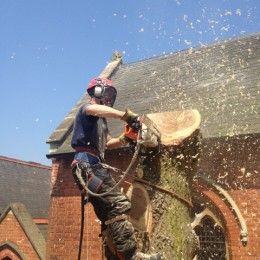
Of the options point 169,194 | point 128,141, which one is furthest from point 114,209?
point 128,141

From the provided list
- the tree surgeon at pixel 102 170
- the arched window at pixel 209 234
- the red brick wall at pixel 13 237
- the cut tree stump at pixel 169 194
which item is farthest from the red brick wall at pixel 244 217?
the red brick wall at pixel 13 237

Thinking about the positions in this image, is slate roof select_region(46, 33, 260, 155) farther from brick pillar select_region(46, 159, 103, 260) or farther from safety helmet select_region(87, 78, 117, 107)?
safety helmet select_region(87, 78, 117, 107)

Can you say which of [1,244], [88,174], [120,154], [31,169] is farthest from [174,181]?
[31,169]

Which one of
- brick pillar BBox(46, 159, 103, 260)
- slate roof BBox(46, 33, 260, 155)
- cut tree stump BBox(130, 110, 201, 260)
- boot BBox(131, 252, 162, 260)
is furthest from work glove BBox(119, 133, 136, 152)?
brick pillar BBox(46, 159, 103, 260)

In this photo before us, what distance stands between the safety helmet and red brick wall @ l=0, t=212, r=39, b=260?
31.1 ft

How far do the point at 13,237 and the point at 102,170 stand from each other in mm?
10670

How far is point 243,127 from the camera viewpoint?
23.4ft

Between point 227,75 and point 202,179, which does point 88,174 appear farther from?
point 227,75

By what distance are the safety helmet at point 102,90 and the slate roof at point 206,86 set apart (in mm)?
4345

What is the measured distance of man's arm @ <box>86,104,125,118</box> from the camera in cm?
286

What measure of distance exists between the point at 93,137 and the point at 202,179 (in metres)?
4.55

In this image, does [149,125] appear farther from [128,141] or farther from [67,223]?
[67,223]

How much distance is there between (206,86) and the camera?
938 cm

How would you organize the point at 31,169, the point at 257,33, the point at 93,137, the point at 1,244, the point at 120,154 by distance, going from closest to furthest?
the point at 93,137
the point at 120,154
the point at 257,33
the point at 1,244
the point at 31,169
